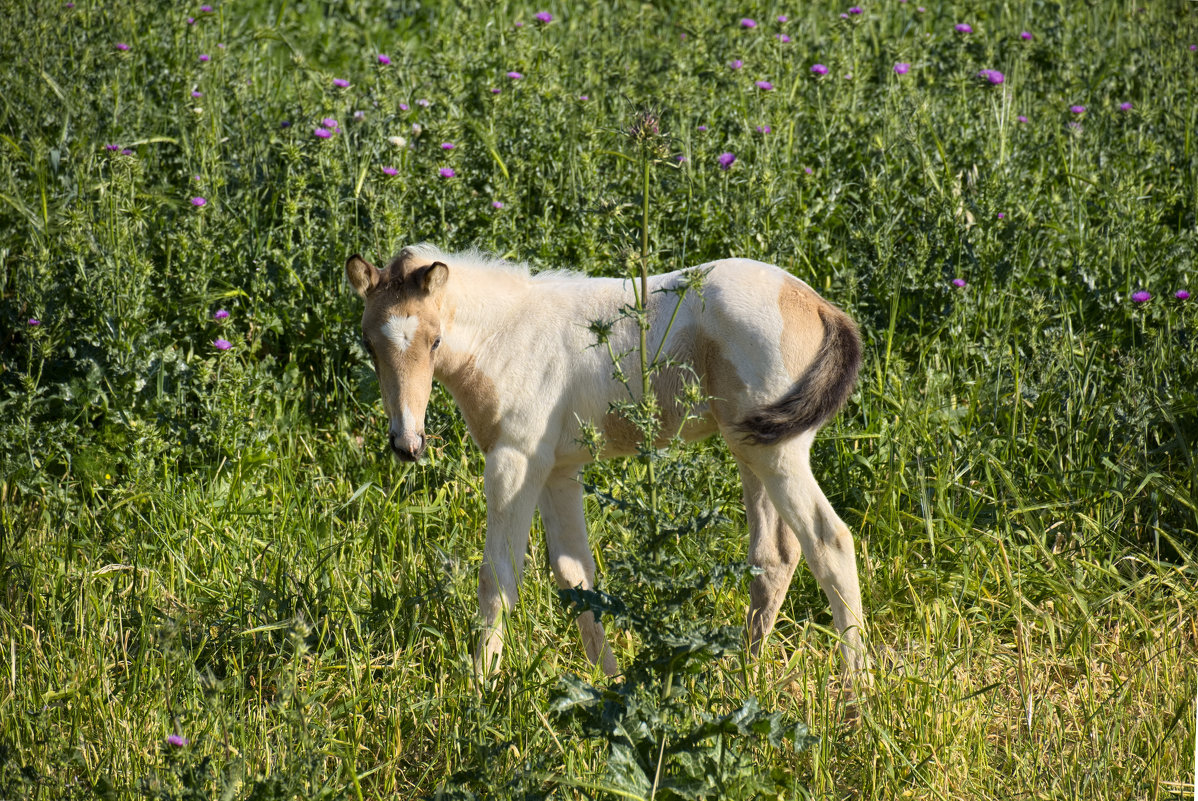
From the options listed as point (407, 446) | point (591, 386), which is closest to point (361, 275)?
point (407, 446)

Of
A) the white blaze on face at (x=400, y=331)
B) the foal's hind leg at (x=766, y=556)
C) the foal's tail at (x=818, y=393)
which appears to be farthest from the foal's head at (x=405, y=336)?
the foal's hind leg at (x=766, y=556)

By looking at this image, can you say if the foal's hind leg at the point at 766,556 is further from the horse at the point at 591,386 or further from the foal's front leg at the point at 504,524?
the foal's front leg at the point at 504,524

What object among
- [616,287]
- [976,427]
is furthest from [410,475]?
[976,427]

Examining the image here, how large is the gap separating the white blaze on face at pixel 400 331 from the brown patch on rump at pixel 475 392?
0.56 ft

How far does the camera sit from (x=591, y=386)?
4039mm

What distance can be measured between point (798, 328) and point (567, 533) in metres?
1.17

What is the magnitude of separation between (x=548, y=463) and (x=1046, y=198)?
3.62 m

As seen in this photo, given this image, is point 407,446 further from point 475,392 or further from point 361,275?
point 361,275

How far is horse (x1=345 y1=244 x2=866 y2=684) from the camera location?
3.85 metres

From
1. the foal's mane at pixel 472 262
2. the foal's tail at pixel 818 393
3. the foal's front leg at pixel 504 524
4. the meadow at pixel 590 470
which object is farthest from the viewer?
the foal's mane at pixel 472 262

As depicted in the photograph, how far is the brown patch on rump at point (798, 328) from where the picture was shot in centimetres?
386

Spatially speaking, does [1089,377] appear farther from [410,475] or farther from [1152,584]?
[410,475]

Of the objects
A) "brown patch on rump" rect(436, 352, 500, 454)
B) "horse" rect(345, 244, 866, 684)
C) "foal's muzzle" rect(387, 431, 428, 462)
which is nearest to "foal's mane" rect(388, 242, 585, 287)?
"horse" rect(345, 244, 866, 684)

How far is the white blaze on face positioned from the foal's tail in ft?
3.82
